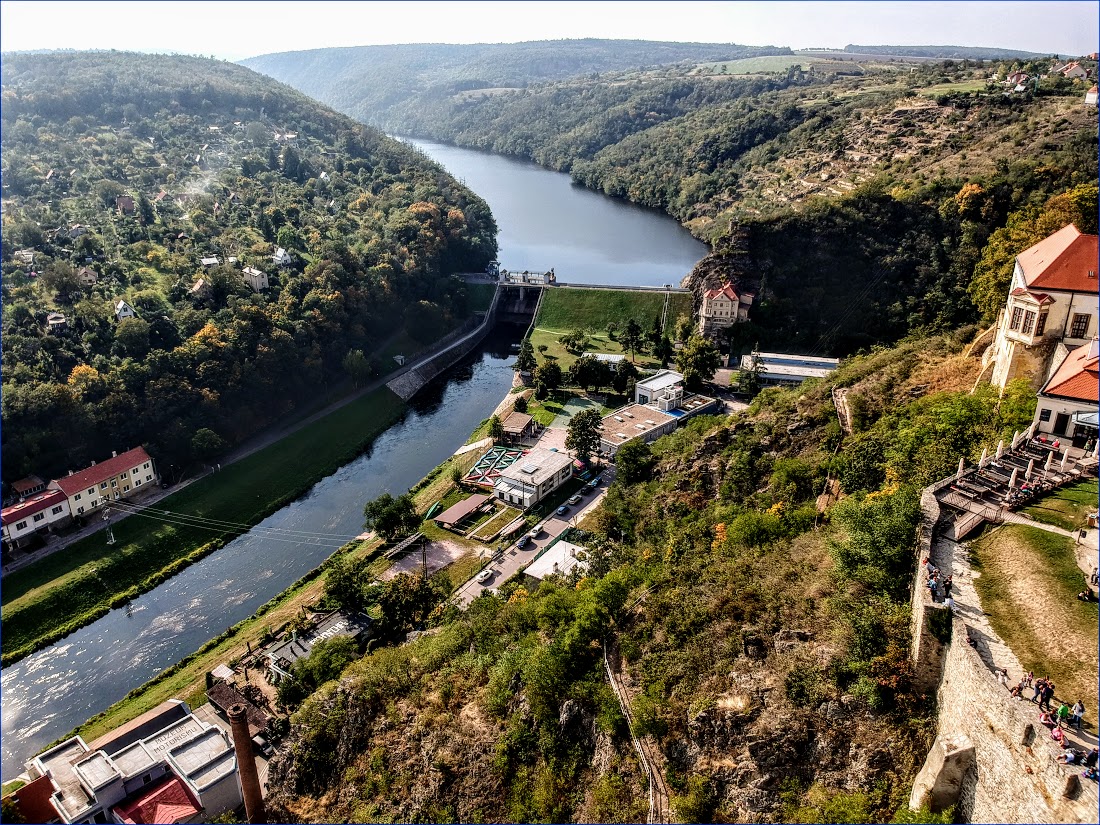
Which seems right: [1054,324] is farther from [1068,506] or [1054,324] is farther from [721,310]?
[721,310]

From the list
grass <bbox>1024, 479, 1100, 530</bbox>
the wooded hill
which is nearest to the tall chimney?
grass <bbox>1024, 479, 1100, 530</bbox>

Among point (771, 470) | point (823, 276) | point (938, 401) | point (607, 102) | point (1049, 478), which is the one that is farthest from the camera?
point (607, 102)

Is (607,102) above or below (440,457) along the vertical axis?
above

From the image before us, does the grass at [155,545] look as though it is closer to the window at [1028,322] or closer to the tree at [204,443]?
the tree at [204,443]

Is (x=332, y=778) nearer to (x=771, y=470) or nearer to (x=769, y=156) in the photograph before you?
(x=771, y=470)

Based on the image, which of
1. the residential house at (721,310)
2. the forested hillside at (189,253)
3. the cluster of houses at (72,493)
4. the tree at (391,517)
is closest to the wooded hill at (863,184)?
the residential house at (721,310)

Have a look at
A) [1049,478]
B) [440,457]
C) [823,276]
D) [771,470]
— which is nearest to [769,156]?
[823,276]

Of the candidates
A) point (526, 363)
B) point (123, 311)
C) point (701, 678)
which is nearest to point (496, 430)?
point (526, 363)
